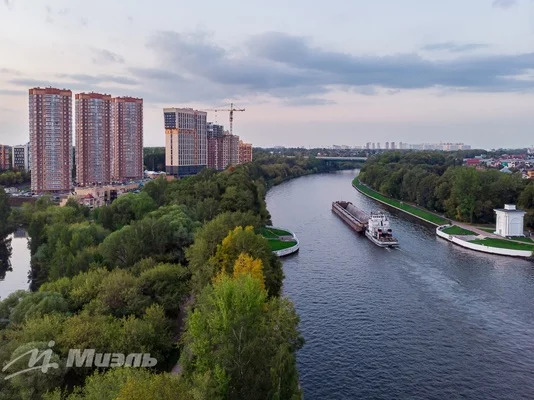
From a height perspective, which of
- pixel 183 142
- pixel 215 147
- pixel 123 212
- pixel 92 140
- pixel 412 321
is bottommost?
pixel 412 321

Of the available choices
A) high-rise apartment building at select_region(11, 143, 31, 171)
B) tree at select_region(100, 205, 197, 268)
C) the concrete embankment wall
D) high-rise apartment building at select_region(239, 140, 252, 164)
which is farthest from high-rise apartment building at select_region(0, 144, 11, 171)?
the concrete embankment wall

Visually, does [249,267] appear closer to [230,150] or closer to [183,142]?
[183,142]

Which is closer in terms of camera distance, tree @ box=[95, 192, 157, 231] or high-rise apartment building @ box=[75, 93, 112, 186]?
tree @ box=[95, 192, 157, 231]

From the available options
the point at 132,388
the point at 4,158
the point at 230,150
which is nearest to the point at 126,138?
the point at 4,158

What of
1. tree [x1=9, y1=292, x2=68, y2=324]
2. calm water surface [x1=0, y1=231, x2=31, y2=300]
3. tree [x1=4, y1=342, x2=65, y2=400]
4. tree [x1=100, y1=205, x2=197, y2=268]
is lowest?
calm water surface [x1=0, y1=231, x2=31, y2=300]

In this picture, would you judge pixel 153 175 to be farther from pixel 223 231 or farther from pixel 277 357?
pixel 277 357

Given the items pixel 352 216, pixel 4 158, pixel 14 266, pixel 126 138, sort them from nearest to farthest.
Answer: pixel 14 266, pixel 352 216, pixel 126 138, pixel 4 158

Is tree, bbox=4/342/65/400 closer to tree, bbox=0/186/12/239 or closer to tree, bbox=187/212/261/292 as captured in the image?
tree, bbox=187/212/261/292
